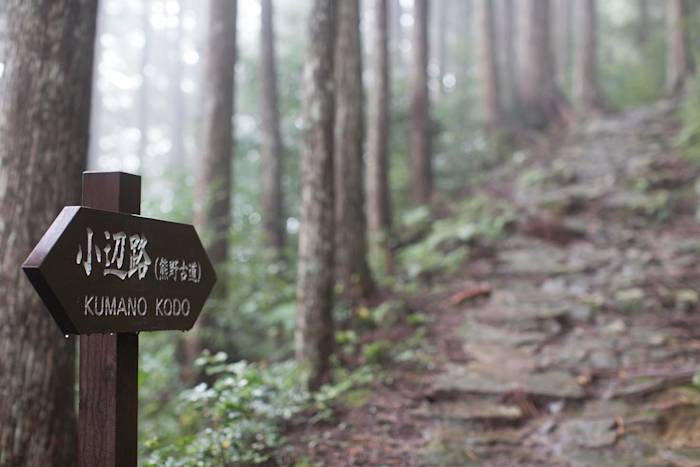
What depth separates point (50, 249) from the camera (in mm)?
2406

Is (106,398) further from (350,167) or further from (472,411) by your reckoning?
(350,167)

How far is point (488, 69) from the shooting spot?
17172mm

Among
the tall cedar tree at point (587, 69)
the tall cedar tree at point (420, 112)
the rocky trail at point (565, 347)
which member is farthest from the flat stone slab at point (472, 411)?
the tall cedar tree at point (587, 69)

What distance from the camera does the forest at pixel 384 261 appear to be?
4.41 m

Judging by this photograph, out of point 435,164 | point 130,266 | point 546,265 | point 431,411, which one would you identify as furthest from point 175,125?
point 130,266

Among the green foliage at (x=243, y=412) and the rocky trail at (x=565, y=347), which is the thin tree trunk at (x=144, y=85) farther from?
the green foliage at (x=243, y=412)

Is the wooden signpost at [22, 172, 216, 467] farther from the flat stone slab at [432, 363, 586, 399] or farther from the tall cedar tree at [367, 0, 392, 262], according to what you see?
the tall cedar tree at [367, 0, 392, 262]

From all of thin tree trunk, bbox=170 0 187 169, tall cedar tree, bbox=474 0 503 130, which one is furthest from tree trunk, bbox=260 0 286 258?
thin tree trunk, bbox=170 0 187 169

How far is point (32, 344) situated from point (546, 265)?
298 inches

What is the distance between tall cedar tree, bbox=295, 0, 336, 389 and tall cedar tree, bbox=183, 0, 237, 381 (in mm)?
2988

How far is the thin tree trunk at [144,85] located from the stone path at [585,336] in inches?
757

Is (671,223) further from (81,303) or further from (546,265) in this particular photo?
(81,303)

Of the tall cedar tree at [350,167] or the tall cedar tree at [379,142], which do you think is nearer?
the tall cedar tree at [350,167]

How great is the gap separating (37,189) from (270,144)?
900 centimetres
